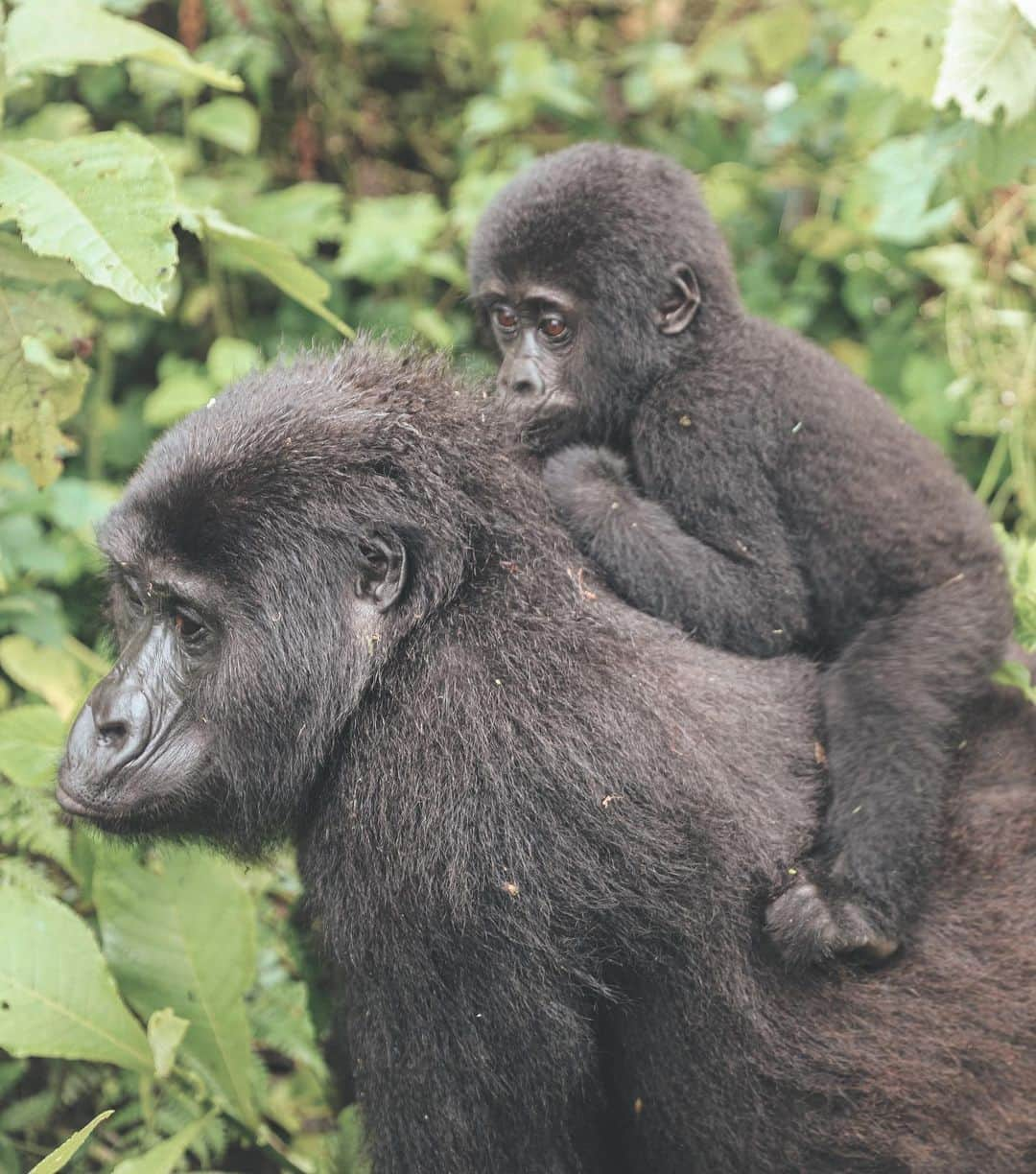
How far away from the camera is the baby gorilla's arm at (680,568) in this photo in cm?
266

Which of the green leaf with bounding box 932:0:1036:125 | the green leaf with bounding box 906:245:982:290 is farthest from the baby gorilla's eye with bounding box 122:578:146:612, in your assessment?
the green leaf with bounding box 906:245:982:290

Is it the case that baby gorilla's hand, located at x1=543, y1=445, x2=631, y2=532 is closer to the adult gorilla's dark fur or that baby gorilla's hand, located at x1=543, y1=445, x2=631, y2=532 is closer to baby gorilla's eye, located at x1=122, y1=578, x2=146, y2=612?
the adult gorilla's dark fur

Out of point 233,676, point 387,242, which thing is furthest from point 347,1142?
point 387,242

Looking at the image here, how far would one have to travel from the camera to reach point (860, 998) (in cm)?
238

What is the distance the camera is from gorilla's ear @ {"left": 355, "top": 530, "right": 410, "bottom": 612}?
235 cm

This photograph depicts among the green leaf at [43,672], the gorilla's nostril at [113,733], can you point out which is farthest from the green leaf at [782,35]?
the gorilla's nostril at [113,733]

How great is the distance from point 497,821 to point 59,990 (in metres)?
1.10

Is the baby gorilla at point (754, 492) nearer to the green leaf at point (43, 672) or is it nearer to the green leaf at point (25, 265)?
the green leaf at point (25, 265)

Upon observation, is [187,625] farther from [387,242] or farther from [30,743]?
[387,242]

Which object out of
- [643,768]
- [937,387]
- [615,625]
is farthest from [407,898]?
[937,387]

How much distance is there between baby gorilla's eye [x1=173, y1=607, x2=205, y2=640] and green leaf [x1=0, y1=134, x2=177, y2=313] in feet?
1.73

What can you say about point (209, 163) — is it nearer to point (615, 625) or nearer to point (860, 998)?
point (615, 625)

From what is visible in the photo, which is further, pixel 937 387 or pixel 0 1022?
pixel 937 387

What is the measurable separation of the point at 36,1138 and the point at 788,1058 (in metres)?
1.79
